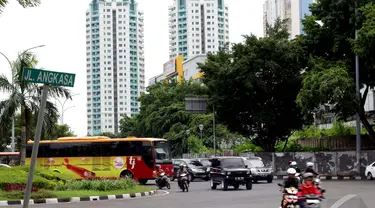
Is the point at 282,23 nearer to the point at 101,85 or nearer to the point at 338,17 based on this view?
the point at 338,17

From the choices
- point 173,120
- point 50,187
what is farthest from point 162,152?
point 173,120

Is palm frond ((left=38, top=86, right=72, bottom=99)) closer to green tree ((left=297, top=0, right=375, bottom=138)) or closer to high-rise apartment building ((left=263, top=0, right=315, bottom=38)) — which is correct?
green tree ((left=297, top=0, right=375, bottom=138))

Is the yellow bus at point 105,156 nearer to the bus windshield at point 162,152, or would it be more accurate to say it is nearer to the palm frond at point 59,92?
the bus windshield at point 162,152

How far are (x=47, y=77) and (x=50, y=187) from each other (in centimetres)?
1764

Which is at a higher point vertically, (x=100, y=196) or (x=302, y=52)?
(x=302, y=52)

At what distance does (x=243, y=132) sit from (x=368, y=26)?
58.8ft

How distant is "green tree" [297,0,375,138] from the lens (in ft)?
115

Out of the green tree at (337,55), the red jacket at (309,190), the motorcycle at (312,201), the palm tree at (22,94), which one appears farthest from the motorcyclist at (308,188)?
the green tree at (337,55)

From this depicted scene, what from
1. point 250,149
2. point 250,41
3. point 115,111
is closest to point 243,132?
point 250,41

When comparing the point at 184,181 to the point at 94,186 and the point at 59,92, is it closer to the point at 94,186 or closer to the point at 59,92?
the point at 94,186

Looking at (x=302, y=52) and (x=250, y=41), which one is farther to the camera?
(x=250, y=41)

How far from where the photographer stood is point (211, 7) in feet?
566

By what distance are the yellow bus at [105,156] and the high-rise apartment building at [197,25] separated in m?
135

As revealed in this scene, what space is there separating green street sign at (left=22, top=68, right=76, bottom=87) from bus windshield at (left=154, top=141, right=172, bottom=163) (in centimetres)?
2929
